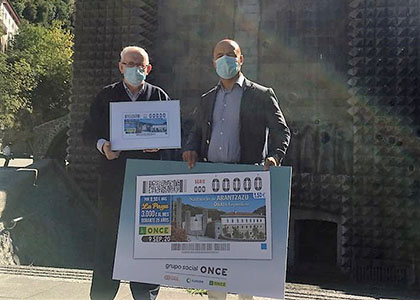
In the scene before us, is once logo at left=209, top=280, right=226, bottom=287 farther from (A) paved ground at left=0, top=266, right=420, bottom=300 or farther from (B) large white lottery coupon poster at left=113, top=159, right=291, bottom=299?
(A) paved ground at left=0, top=266, right=420, bottom=300

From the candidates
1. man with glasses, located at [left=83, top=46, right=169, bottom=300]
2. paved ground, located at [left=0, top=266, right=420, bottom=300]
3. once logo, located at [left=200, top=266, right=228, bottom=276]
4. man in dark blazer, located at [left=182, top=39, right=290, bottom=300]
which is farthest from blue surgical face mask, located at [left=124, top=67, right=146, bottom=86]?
paved ground, located at [left=0, top=266, right=420, bottom=300]

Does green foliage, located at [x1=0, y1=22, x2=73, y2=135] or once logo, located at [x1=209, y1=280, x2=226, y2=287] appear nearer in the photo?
once logo, located at [x1=209, y1=280, x2=226, y2=287]

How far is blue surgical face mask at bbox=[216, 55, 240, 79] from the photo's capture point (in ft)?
12.0

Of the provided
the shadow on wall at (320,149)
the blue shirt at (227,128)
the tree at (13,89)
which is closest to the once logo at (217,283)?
the blue shirt at (227,128)

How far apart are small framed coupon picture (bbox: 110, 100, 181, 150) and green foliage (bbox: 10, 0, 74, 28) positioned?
75040 millimetres

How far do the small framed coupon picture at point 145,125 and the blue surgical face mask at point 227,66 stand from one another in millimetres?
462

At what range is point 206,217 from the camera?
3.37 metres

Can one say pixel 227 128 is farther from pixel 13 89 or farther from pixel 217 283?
pixel 13 89

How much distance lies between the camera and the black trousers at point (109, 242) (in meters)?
3.85

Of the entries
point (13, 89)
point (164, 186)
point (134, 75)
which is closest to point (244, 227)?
point (164, 186)

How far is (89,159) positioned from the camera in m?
12.8

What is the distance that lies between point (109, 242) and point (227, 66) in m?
1.84

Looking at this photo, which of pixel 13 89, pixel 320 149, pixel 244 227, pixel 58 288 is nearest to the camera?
pixel 244 227

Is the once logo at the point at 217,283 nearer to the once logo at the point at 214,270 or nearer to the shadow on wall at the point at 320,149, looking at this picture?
the once logo at the point at 214,270
